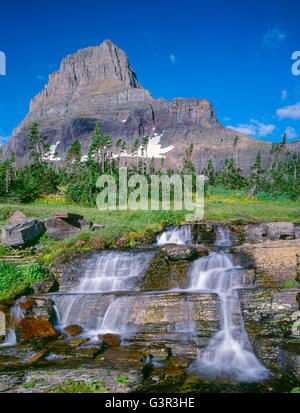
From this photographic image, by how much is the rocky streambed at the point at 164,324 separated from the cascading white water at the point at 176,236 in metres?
3.55

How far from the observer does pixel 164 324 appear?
28.6 feet

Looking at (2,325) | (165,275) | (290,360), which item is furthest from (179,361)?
(2,325)

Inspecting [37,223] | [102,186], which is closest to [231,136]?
[102,186]

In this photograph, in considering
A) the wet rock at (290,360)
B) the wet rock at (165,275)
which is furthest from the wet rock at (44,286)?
the wet rock at (290,360)

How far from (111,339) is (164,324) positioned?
1.64 meters

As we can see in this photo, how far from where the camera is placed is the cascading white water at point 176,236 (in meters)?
16.2

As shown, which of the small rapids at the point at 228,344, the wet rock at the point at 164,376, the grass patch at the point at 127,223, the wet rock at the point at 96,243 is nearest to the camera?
the wet rock at the point at 164,376

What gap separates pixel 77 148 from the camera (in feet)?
155

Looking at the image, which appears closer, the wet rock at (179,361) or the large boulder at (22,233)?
the wet rock at (179,361)

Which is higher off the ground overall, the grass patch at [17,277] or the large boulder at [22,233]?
the large boulder at [22,233]

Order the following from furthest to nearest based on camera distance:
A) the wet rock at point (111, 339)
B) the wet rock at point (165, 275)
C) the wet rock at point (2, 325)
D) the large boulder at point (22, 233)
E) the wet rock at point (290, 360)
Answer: the large boulder at point (22, 233), the wet rock at point (165, 275), the wet rock at point (2, 325), the wet rock at point (111, 339), the wet rock at point (290, 360)

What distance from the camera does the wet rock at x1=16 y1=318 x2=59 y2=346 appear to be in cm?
874

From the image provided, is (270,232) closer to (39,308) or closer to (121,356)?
(121,356)

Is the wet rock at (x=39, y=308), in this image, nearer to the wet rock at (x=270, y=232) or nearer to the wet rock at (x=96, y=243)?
the wet rock at (x=96, y=243)
